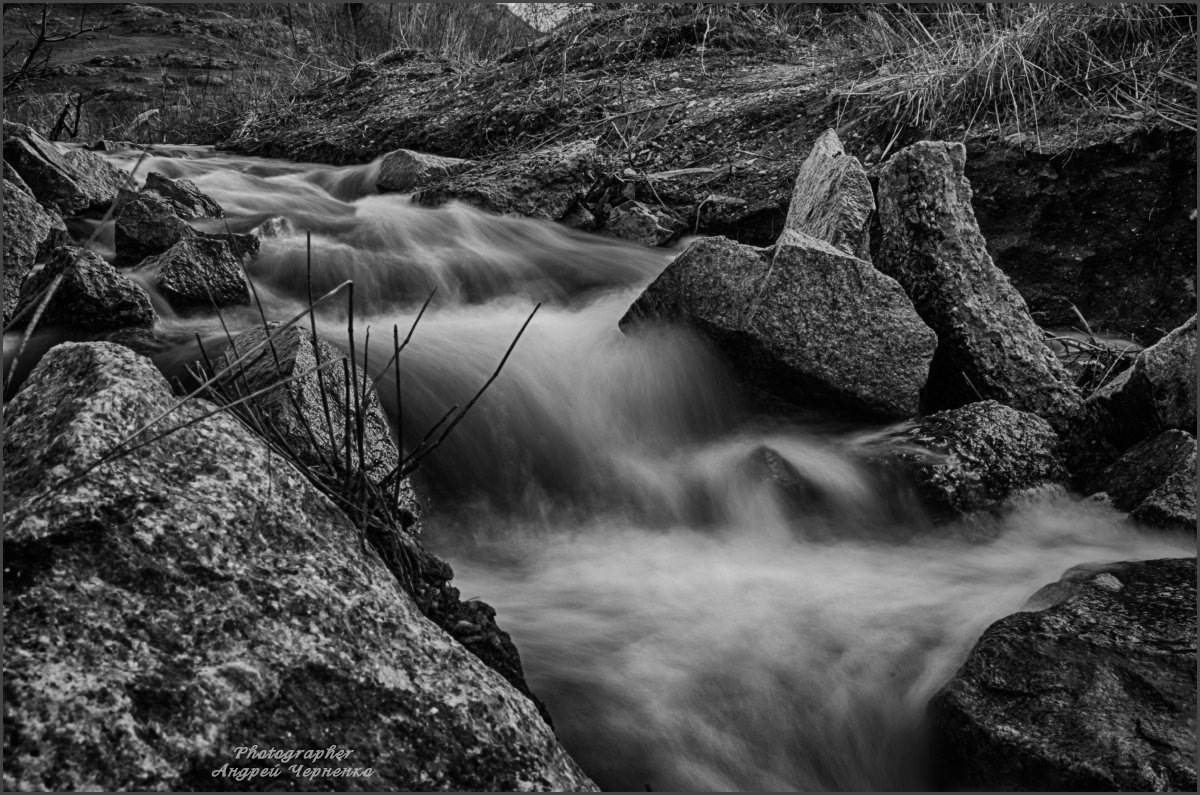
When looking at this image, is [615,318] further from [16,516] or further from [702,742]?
[16,516]

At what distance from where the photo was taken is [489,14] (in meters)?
11.5

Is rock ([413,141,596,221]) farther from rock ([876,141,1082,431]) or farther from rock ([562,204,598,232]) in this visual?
rock ([876,141,1082,431])

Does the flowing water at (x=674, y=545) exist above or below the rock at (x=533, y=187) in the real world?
below

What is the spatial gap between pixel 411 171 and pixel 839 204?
3727mm

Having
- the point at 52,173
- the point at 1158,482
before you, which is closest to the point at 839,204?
the point at 1158,482

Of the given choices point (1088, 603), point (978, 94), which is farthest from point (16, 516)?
point (978, 94)

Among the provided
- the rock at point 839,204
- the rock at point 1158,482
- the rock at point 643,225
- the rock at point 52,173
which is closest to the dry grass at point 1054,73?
the rock at point 643,225

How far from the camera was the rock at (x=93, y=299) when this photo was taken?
335 cm

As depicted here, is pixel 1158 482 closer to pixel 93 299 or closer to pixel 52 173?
pixel 93 299

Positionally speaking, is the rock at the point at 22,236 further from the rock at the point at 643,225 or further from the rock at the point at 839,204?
the rock at the point at 839,204

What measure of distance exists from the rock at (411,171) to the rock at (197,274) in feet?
8.64

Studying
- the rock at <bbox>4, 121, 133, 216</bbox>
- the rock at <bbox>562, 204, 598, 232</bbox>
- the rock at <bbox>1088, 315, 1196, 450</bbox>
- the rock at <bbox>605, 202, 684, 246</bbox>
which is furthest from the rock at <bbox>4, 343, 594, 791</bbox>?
the rock at <bbox>562, 204, 598, 232</bbox>

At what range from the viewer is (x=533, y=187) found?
19.7 ft

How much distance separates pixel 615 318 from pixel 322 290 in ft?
5.10
